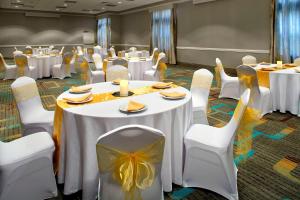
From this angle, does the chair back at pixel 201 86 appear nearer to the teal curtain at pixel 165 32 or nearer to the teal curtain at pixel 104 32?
the teal curtain at pixel 165 32

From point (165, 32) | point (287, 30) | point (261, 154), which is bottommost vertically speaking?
point (261, 154)

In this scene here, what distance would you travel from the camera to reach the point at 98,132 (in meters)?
1.85

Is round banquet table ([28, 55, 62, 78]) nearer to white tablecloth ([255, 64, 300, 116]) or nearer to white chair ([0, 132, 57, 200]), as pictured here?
white chair ([0, 132, 57, 200])

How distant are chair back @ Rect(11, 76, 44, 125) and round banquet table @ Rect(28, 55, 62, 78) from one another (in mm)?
5790

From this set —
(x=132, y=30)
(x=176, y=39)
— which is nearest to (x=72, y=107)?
(x=176, y=39)

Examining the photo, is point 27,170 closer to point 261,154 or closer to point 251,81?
point 261,154

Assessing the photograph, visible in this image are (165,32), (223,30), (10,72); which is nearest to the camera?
(10,72)

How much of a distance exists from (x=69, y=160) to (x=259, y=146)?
7.57 ft

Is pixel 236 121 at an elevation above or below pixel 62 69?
below

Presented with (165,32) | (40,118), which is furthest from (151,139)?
(165,32)

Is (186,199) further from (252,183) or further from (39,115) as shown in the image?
(39,115)

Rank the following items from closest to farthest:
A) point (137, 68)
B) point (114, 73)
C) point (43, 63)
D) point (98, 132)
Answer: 1. point (98, 132)
2. point (114, 73)
3. point (137, 68)
4. point (43, 63)

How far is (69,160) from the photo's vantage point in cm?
201

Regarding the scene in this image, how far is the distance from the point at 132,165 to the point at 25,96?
1916 mm
